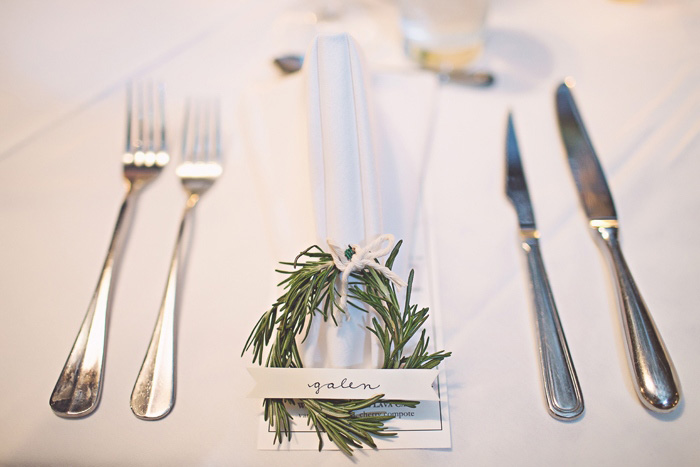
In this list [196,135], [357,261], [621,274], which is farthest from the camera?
[196,135]

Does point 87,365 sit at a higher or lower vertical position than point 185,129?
lower

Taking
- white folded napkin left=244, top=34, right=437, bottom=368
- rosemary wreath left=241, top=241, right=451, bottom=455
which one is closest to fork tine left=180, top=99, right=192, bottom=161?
white folded napkin left=244, top=34, right=437, bottom=368

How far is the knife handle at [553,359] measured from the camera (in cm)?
54

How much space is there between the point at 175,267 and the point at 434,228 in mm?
378

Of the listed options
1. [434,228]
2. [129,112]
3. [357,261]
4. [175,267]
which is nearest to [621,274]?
[434,228]

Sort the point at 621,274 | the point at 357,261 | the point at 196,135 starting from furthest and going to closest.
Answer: the point at 196,135 < the point at 621,274 < the point at 357,261

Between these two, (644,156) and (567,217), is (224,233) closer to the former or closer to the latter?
(567,217)

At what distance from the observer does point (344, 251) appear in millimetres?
513

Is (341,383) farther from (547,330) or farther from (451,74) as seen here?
(451,74)

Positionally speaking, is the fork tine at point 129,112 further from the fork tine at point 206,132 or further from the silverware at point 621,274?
the silverware at point 621,274

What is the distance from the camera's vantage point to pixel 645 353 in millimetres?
566

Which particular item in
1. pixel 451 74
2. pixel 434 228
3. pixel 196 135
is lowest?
pixel 434 228

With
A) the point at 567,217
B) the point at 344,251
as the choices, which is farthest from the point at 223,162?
the point at 567,217

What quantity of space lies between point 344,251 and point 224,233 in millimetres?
271
